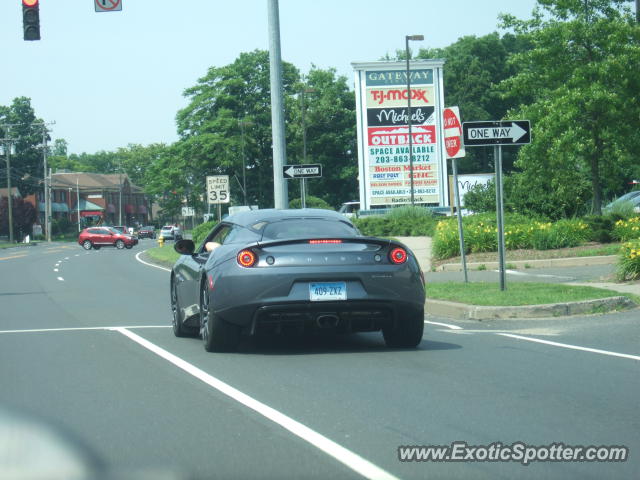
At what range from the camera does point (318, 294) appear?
371 inches

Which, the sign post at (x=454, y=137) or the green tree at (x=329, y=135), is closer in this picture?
the sign post at (x=454, y=137)

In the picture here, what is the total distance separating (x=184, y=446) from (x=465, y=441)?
163cm

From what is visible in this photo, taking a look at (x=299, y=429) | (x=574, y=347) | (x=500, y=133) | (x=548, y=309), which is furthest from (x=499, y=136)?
(x=299, y=429)

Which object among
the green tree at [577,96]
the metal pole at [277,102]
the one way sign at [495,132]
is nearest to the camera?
the one way sign at [495,132]

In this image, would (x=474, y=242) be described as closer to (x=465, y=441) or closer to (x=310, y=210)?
(x=310, y=210)

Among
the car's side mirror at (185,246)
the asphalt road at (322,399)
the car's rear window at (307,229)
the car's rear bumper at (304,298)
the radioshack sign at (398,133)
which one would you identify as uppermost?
the radioshack sign at (398,133)

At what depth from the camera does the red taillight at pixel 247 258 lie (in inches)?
375

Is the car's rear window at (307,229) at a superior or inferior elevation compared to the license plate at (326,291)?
superior

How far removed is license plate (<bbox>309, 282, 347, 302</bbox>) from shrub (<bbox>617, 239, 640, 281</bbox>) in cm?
834

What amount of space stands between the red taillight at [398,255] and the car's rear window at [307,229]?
0.55 meters

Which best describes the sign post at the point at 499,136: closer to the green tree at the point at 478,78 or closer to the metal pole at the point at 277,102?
the metal pole at the point at 277,102

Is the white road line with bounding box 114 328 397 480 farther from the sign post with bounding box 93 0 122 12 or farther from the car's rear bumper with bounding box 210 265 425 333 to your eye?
the sign post with bounding box 93 0 122 12

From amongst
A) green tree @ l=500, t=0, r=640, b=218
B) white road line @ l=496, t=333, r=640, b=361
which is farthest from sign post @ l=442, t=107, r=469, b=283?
green tree @ l=500, t=0, r=640, b=218

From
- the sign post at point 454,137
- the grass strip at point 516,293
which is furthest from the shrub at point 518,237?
the grass strip at point 516,293
